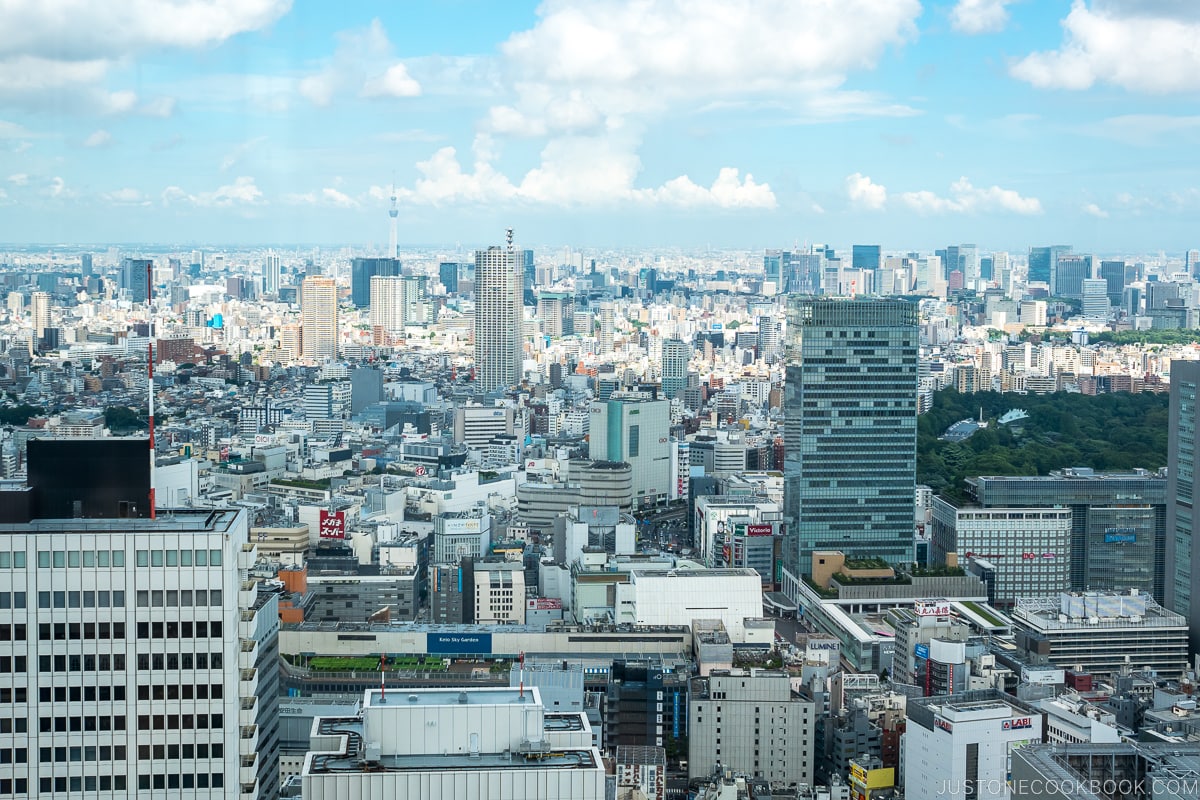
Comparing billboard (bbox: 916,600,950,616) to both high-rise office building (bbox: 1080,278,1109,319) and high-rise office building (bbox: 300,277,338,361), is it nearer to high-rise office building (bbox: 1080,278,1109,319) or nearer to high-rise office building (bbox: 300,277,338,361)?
high-rise office building (bbox: 300,277,338,361)

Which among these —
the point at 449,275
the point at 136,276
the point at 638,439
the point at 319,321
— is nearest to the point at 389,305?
the point at 449,275

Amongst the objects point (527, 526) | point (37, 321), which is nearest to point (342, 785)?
point (37, 321)

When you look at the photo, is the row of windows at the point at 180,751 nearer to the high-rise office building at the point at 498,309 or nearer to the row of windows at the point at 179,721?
the row of windows at the point at 179,721

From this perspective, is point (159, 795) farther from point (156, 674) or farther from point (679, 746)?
point (679, 746)

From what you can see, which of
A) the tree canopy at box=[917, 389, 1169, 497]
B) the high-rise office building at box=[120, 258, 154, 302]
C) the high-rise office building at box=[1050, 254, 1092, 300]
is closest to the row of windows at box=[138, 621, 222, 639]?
the high-rise office building at box=[120, 258, 154, 302]

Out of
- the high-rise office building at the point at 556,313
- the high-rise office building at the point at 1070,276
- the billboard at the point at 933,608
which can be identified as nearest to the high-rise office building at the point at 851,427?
the billboard at the point at 933,608

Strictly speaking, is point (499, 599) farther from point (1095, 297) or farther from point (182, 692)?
point (1095, 297)
